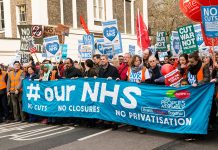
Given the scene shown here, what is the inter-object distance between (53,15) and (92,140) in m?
19.8

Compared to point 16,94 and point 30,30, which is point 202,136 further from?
point 30,30

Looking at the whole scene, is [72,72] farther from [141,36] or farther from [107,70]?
[141,36]

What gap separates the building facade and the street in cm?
1483

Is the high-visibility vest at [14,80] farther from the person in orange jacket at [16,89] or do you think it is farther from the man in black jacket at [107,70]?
the man in black jacket at [107,70]

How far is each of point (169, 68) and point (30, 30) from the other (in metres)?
8.14

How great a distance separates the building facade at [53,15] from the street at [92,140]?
14.8 metres

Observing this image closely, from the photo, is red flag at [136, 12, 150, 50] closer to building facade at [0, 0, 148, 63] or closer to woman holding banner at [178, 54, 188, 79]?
woman holding banner at [178, 54, 188, 79]

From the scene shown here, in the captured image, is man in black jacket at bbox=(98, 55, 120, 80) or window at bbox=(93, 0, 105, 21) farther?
window at bbox=(93, 0, 105, 21)

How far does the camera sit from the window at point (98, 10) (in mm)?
31547

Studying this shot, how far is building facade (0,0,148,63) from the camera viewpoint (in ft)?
83.1

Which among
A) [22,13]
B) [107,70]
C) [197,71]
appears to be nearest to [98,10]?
[22,13]

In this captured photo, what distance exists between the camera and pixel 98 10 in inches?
1255

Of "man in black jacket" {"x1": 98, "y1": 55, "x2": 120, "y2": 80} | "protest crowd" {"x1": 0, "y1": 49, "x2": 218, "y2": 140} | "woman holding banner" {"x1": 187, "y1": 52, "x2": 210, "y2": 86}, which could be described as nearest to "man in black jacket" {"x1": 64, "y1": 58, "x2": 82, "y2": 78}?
"protest crowd" {"x1": 0, "y1": 49, "x2": 218, "y2": 140}

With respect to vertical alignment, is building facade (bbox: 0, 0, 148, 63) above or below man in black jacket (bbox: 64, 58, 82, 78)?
above
